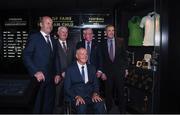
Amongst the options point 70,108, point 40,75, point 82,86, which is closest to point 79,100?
point 70,108

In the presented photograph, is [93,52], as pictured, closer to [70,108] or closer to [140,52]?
[140,52]

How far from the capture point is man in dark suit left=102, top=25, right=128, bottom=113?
207 inches

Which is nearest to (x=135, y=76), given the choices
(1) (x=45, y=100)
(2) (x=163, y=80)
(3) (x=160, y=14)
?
(2) (x=163, y=80)

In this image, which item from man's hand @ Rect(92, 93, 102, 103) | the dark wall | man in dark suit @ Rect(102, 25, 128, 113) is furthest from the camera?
man in dark suit @ Rect(102, 25, 128, 113)

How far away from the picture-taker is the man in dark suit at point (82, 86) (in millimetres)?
3889

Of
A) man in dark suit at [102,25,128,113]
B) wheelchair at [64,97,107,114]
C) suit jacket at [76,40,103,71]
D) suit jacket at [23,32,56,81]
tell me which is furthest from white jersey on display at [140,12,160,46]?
suit jacket at [23,32,56,81]

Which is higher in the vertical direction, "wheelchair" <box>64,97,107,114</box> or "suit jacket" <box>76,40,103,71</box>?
"suit jacket" <box>76,40,103,71</box>

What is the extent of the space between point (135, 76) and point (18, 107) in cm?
339

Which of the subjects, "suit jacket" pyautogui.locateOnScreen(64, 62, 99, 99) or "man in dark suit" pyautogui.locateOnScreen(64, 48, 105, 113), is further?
"suit jacket" pyautogui.locateOnScreen(64, 62, 99, 99)

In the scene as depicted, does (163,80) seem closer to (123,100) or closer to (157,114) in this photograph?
(157,114)

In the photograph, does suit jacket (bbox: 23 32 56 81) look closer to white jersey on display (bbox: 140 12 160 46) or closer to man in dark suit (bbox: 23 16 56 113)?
man in dark suit (bbox: 23 16 56 113)

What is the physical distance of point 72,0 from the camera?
7719 millimetres

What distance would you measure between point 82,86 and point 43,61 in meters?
0.63

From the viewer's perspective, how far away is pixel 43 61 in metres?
3.99
